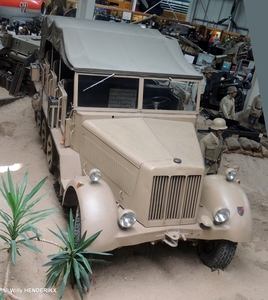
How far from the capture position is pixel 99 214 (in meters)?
4.12

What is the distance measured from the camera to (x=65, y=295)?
3975 mm

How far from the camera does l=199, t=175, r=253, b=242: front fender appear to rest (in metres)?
4.58

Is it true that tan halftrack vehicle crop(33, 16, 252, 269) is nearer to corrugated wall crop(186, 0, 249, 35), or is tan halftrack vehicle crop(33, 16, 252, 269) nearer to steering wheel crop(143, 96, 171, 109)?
steering wheel crop(143, 96, 171, 109)

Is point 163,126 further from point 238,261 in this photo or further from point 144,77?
point 238,261

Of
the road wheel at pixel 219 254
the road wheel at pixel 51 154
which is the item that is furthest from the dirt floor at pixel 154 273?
the road wheel at pixel 51 154

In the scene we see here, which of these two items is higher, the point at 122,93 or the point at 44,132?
the point at 122,93

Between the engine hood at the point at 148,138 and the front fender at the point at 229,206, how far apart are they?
51 cm

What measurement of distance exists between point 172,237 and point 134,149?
107 cm

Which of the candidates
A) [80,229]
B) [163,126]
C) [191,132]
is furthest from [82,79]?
[80,229]

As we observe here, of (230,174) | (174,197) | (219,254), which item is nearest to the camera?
(174,197)

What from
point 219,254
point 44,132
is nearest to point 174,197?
point 219,254

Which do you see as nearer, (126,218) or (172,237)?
(126,218)

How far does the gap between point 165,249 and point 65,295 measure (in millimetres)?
1691

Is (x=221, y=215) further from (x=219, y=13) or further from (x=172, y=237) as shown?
(x=219, y=13)
